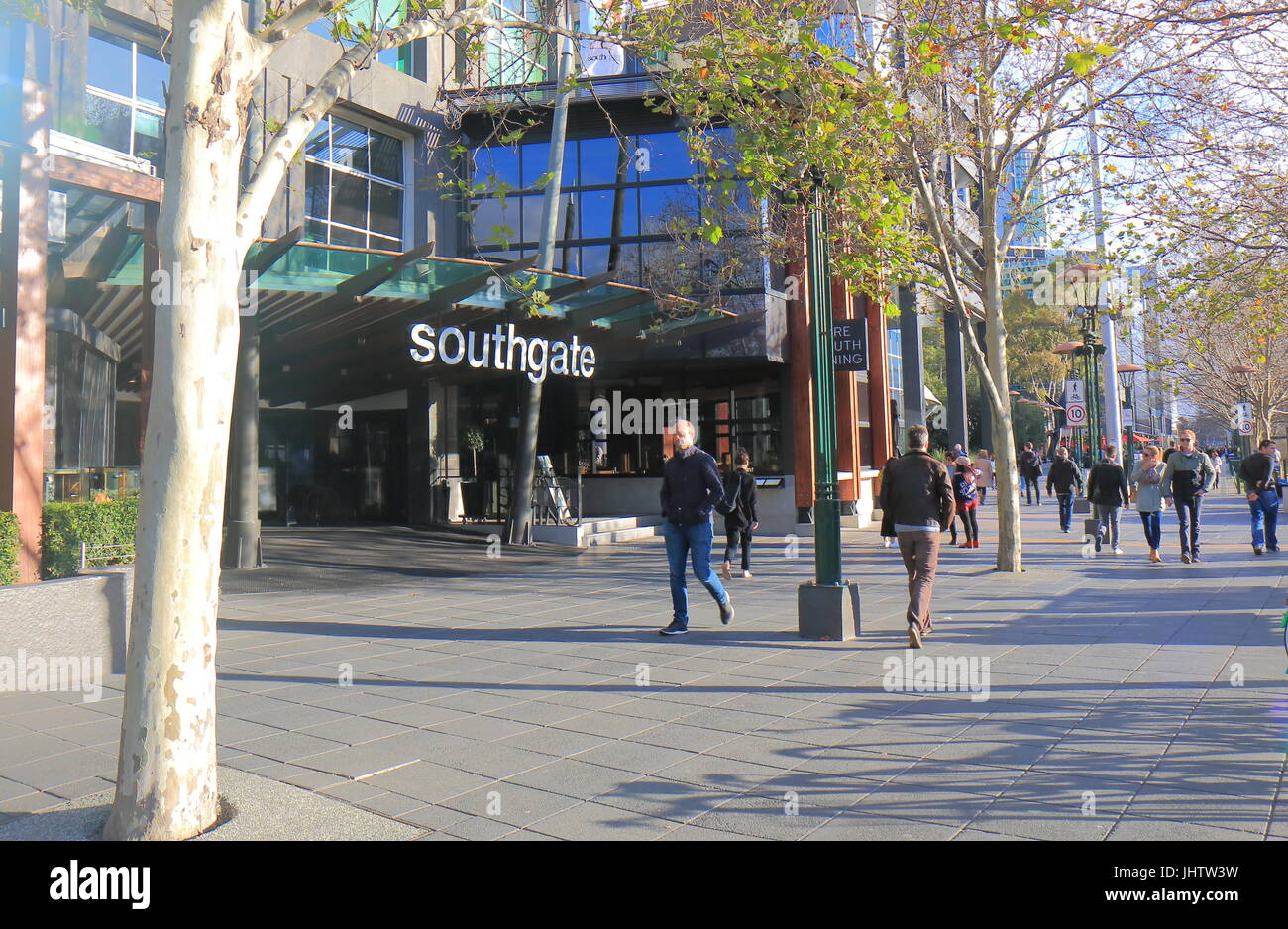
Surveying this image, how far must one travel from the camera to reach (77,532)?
8.71 metres

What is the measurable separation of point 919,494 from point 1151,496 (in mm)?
7864

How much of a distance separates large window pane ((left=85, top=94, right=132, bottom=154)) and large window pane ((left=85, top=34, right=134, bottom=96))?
24cm

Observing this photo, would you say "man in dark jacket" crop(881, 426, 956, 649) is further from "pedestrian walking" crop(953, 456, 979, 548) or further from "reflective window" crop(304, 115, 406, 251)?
"reflective window" crop(304, 115, 406, 251)

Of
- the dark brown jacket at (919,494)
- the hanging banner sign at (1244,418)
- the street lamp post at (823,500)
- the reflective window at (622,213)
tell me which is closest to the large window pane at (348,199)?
the reflective window at (622,213)

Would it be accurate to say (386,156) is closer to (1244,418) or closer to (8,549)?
(8,549)

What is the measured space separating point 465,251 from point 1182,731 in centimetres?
2007

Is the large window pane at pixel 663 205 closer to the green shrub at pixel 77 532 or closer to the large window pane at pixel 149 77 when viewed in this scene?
the large window pane at pixel 149 77

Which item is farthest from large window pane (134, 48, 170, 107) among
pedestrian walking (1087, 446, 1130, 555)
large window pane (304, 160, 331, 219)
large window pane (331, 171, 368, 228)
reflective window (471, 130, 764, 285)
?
pedestrian walking (1087, 446, 1130, 555)

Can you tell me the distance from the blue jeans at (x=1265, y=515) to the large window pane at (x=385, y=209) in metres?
17.2

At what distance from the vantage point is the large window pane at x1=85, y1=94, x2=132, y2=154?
1523 cm
